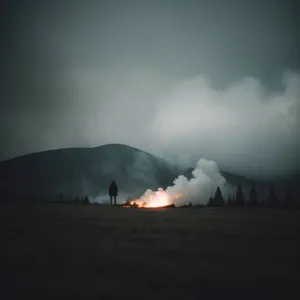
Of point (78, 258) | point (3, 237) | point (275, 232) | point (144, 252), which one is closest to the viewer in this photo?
point (78, 258)

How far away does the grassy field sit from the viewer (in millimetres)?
6848

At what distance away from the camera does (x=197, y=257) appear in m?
9.49

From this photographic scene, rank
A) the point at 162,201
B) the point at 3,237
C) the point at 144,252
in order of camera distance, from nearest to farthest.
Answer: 1. the point at 144,252
2. the point at 3,237
3. the point at 162,201

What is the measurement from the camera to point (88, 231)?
561 inches

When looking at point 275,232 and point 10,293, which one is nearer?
point 10,293

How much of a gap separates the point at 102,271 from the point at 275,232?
30.7ft

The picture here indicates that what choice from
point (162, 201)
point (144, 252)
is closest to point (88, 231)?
point (144, 252)

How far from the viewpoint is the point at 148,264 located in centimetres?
877

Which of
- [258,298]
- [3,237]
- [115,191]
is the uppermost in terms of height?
[115,191]

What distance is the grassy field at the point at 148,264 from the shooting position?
6848 mm

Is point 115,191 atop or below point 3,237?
atop

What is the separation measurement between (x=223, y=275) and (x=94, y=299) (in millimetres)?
3327

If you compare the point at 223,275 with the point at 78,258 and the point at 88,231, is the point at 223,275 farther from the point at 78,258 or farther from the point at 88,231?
the point at 88,231

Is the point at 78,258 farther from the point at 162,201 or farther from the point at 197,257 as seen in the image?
the point at 162,201
